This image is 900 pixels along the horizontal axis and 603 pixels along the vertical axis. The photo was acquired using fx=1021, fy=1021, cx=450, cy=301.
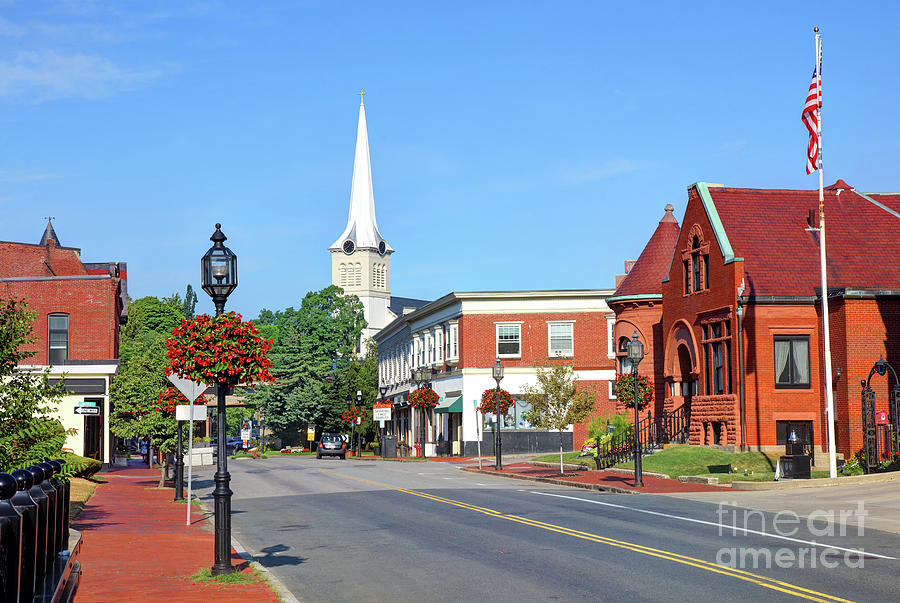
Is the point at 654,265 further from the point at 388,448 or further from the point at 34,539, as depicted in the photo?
the point at 34,539

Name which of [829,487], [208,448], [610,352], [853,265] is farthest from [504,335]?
[829,487]

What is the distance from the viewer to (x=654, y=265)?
4778 cm

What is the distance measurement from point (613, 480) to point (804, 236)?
13362 mm

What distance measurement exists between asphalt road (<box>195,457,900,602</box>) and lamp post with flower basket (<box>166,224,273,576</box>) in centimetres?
281

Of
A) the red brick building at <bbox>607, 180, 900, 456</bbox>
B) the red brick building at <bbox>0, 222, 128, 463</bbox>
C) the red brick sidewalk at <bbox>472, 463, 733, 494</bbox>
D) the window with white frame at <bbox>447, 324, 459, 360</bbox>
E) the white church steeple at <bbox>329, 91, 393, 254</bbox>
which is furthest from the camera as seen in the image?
the white church steeple at <bbox>329, 91, 393, 254</bbox>

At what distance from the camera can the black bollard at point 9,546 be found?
17.4 feet

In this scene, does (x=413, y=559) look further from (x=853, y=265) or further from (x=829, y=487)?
(x=853, y=265)

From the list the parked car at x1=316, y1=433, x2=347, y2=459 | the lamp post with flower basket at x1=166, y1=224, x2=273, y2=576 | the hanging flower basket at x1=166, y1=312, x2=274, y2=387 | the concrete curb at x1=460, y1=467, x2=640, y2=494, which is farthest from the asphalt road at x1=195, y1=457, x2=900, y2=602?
the parked car at x1=316, y1=433, x2=347, y2=459

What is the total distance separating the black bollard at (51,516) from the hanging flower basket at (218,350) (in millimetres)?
5347

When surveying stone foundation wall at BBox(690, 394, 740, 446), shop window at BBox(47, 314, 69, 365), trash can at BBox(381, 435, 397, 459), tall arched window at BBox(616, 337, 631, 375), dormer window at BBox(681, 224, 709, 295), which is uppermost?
dormer window at BBox(681, 224, 709, 295)

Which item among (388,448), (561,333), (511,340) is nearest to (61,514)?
(511,340)

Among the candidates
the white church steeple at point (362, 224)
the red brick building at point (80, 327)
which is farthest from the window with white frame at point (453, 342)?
the white church steeple at point (362, 224)

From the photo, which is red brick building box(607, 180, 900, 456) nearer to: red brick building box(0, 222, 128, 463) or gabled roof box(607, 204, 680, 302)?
gabled roof box(607, 204, 680, 302)

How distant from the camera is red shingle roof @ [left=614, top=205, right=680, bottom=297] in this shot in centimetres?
4731
